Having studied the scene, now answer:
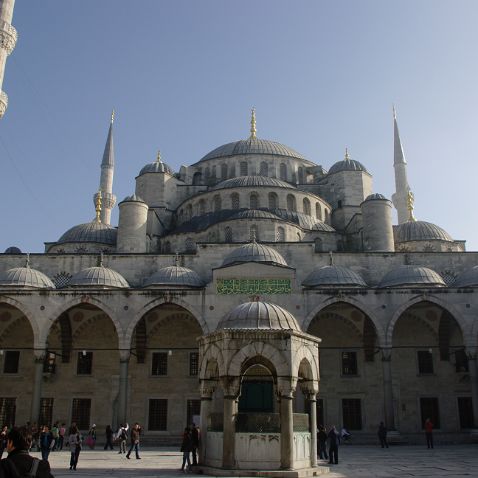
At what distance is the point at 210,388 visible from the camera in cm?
984

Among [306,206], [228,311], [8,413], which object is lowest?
[8,413]

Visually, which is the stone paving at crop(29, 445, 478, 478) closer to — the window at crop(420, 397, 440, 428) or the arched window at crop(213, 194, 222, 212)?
the window at crop(420, 397, 440, 428)

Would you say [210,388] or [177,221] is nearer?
[210,388]

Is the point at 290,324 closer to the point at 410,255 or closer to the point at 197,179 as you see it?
the point at 410,255

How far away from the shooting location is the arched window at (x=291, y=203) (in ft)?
83.7

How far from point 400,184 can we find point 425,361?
16363 mm

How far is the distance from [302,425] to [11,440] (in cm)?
703

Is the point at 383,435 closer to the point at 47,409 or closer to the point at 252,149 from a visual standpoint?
the point at 47,409

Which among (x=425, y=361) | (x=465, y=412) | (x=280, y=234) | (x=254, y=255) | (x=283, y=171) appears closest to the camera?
(x=254, y=255)

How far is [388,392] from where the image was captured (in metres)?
17.3

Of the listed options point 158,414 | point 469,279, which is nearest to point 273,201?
point 469,279

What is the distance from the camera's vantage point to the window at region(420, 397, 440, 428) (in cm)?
1932

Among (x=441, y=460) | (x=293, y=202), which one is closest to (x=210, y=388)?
(x=441, y=460)

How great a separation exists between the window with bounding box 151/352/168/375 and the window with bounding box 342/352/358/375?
639 centimetres
